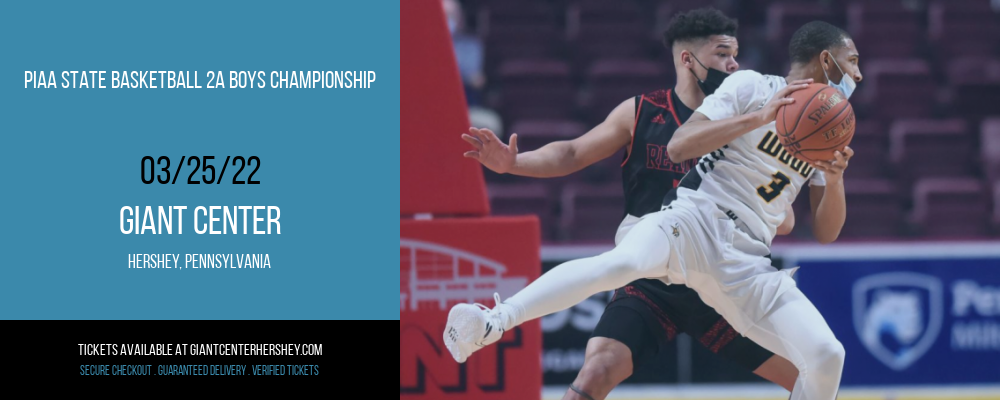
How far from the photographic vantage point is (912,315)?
811cm

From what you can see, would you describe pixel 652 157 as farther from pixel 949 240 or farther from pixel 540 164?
pixel 949 240

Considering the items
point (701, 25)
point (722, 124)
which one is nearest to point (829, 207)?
point (722, 124)

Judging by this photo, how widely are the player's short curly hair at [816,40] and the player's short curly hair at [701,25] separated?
359 mm

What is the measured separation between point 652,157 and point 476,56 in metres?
5.62

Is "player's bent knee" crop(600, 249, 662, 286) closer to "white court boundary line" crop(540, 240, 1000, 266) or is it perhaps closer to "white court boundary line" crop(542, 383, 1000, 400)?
"white court boundary line" crop(540, 240, 1000, 266)

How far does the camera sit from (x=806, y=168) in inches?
173

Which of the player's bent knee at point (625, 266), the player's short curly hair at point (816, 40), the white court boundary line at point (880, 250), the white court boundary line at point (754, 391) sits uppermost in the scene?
the player's short curly hair at point (816, 40)

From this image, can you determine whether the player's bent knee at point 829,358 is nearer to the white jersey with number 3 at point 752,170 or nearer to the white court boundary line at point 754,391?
the white jersey with number 3 at point 752,170

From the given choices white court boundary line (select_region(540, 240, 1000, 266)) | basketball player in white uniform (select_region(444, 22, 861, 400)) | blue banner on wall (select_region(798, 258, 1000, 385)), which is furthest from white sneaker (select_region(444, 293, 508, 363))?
blue banner on wall (select_region(798, 258, 1000, 385))

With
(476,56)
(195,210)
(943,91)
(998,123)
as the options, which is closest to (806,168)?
(195,210)

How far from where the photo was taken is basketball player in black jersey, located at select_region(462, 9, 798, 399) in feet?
15.2

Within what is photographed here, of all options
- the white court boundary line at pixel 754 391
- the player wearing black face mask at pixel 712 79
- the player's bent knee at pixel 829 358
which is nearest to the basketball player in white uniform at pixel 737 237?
the player's bent knee at pixel 829 358

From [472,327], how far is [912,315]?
5.21 metres

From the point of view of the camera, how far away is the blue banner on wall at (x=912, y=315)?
8086mm
